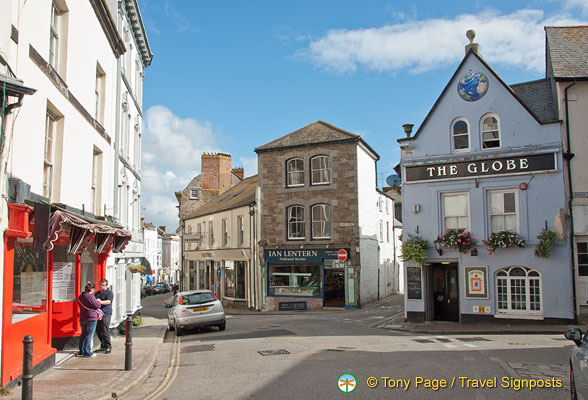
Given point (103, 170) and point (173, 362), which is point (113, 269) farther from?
point (173, 362)

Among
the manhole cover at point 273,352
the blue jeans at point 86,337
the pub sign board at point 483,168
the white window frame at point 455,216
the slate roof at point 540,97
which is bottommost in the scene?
the manhole cover at point 273,352

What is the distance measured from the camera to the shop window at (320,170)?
2875cm

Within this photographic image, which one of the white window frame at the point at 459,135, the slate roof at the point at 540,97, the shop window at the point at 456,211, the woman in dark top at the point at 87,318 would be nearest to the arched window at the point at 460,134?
the white window frame at the point at 459,135

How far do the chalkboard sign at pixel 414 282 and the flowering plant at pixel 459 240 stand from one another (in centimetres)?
155

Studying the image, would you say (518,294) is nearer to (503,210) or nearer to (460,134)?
(503,210)

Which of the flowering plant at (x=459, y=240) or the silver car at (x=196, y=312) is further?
the flowering plant at (x=459, y=240)

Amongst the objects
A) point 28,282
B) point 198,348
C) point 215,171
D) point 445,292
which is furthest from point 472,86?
point 215,171

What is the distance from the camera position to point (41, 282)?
33.1 feet

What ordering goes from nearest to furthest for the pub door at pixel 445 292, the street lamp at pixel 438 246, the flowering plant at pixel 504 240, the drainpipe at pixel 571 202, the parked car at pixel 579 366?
the parked car at pixel 579 366 < the drainpipe at pixel 571 202 < the flowering plant at pixel 504 240 < the street lamp at pixel 438 246 < the pub door at pixel 445 292

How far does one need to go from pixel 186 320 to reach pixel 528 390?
11627 mm

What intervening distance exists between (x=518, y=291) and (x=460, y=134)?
6176 mm

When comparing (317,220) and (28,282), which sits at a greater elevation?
(317,220)

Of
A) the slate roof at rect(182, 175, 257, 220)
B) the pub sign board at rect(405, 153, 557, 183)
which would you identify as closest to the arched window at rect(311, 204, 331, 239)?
the slate roof at rect(182, 175, 257, 220)

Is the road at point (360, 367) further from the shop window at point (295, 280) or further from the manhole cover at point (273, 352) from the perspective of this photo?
the shop window at point (295, 280)
